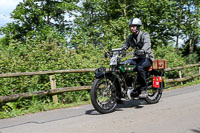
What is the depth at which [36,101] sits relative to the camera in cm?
751

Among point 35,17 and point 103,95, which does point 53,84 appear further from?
point 35,17

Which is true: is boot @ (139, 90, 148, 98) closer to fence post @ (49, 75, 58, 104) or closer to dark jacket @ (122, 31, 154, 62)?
dark jacket @ (122, 31, 154, 62)

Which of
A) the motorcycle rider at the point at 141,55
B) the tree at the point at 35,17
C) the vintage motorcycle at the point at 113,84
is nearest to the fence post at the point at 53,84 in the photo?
the vintage motorcycle at the point at 113,84

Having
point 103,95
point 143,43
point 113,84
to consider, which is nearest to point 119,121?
point 103,95

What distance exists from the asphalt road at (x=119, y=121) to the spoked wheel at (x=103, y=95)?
0.18m

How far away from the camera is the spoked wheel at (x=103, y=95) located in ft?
19.3

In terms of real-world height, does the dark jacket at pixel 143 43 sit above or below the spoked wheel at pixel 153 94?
above

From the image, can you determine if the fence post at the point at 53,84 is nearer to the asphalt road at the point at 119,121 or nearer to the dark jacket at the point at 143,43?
the asphalt road at the point at 119,121

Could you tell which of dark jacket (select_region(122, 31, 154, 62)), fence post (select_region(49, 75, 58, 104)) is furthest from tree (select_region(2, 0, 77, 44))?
dark jacket (select_region(122, 31, 154, 62))

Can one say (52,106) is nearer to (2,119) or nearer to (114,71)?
(2,119)

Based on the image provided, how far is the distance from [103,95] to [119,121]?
3.28 ft

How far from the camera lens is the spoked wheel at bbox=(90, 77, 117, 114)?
589 cm

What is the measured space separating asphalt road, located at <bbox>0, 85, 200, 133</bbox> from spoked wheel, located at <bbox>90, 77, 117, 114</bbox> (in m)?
0.18

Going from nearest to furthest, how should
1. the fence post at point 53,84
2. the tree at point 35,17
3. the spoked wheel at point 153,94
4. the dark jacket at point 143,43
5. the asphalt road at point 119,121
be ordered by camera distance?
the asphalt road at point 119,121 → the dark jacket at point 143,43 → the spoked wheel at point 153,94 → the fence post at point 53,84 → the tree at point 35,17
